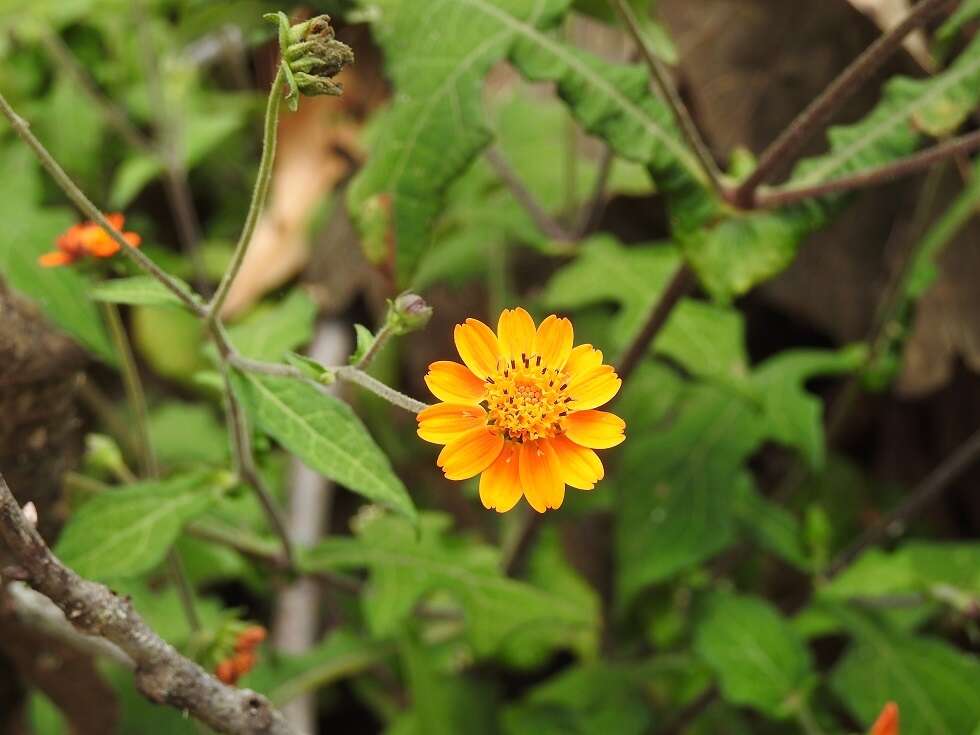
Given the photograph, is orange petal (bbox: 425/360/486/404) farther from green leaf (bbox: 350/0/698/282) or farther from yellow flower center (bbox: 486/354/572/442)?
green leaf (bbox: 350/0/698/282)

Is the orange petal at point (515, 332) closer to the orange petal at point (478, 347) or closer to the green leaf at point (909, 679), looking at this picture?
the orange petal at point (478, 347)

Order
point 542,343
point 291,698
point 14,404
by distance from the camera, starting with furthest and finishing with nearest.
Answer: point 291,698, point 14,404, point 542,343

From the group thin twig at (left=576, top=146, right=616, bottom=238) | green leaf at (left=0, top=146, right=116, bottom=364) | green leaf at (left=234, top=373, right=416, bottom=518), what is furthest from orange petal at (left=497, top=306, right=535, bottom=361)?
thin twig at (left=576, top=146, right=616, bottom=238)

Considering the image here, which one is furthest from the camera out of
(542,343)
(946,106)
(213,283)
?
(213,283)

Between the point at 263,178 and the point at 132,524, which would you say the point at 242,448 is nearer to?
the point at 132,524

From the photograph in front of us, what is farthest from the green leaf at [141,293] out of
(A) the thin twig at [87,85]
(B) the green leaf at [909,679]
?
(A) the thin twig at [87,85]

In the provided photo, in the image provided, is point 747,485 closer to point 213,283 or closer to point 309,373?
point 309,373

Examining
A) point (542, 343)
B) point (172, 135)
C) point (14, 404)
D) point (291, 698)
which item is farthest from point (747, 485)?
point (172, 135)
